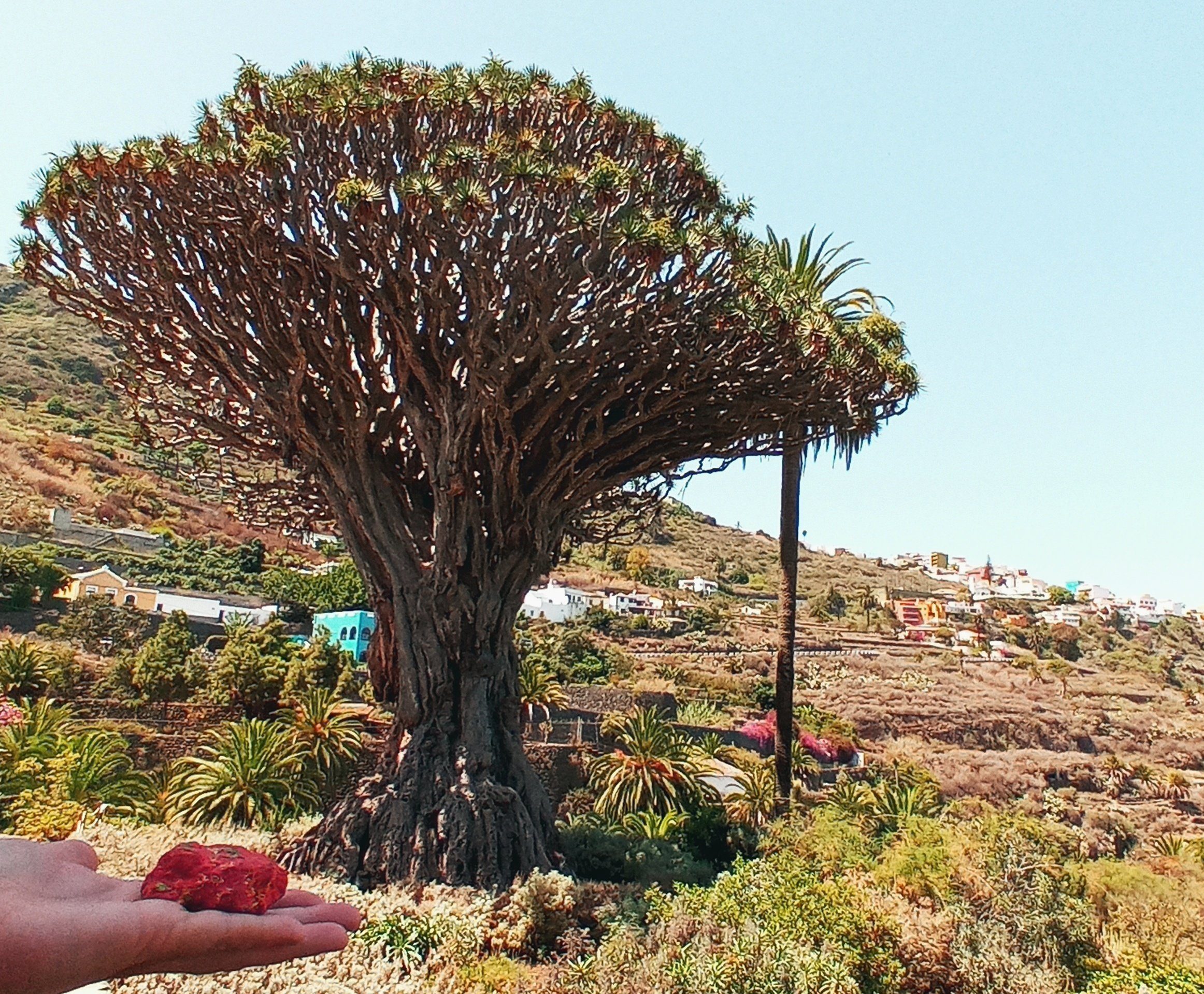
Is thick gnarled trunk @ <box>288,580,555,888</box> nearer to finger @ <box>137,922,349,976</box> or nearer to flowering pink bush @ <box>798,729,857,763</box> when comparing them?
finger @ <box>137,922,349,976</box>

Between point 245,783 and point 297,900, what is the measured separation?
12.2m

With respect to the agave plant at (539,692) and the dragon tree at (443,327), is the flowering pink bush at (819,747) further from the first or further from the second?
the dragon tree at (443,327)

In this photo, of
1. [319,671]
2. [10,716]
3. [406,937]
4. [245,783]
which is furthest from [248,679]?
[406,937]

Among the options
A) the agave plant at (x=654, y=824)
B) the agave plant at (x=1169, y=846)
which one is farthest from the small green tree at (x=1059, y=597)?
the agave plant at (x=654, y=824)

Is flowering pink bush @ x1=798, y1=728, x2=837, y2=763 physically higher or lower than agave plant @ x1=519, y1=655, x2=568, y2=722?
lower

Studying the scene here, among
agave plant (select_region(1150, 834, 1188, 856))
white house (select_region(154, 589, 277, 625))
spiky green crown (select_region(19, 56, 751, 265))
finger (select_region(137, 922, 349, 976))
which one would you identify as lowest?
agave plant (select_region(1150, 834, 1188, 856))

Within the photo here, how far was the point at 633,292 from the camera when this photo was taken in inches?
417

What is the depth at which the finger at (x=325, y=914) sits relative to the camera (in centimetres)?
247

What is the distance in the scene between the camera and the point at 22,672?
19141mm

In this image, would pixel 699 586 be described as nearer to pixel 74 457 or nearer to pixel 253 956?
pixel 74 457

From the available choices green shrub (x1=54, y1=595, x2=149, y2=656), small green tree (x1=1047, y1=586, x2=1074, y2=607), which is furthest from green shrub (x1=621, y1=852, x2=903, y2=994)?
small green tree (x1=1047, y1=586, x2=1074, y2=607)

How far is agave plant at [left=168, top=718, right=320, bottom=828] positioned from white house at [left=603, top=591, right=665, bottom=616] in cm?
3920

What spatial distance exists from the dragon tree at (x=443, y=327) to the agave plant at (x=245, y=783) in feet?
11.4

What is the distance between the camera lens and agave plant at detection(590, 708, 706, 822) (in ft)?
55.9
